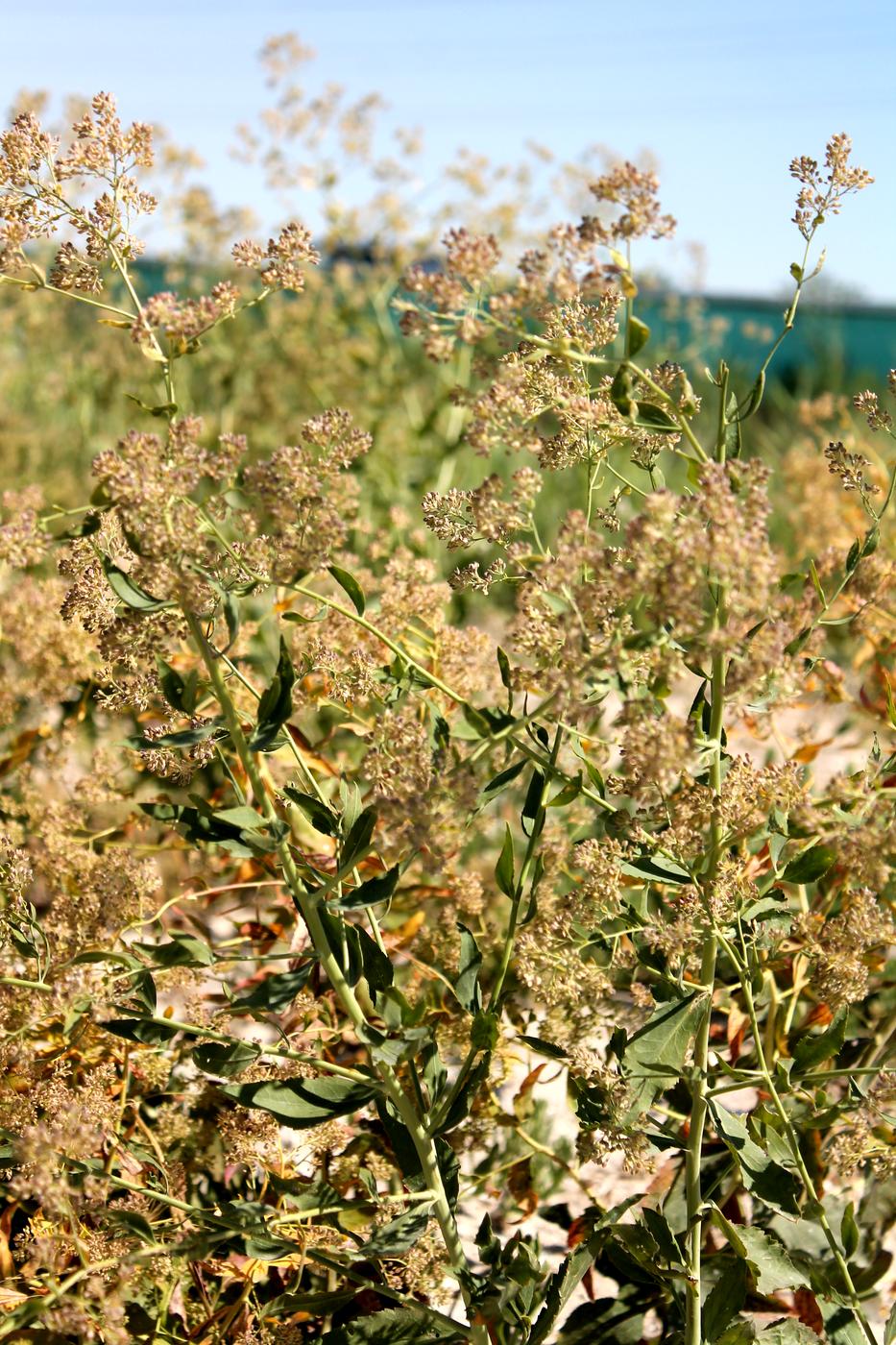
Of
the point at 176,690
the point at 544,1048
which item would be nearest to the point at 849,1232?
the point at 544,1048

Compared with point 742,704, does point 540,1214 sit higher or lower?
lower

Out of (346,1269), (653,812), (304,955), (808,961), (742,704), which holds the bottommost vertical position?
(346,1269)

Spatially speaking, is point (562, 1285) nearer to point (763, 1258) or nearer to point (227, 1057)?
point (763, 1258)

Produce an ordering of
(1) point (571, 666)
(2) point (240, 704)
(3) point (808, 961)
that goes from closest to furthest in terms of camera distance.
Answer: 1. (1) point (571, 666)
2. (3) point (808, 961)
3. (2) point (240, 704)

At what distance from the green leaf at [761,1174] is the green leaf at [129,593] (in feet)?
2.24

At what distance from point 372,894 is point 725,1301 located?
56cm

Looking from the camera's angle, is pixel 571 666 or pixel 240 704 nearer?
pixel 571 666

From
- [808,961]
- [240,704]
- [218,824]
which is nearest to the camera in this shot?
[218,824]

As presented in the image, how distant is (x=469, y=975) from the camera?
4.17 ft

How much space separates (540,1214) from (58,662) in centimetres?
101

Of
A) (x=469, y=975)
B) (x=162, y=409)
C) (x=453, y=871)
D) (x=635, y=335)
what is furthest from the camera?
(x=453, y=871)

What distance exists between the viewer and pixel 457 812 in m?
0.96

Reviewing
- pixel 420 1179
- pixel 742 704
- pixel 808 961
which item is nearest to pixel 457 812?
pixel 742 704

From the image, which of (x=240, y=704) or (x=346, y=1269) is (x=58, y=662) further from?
(x=346, y=1269)
